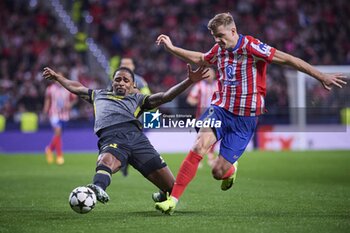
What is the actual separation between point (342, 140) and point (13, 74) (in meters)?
11.6

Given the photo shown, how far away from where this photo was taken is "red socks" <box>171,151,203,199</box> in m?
7.88

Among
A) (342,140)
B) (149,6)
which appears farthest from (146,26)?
A: (342,140)

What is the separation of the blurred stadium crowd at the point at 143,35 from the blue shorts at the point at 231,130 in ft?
48.8

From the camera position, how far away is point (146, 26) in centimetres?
2728

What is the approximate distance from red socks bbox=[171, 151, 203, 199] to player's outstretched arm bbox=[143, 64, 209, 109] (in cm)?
72

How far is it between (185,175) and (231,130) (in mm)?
825

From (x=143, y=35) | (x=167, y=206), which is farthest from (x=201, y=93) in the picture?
(x=143, y=35)

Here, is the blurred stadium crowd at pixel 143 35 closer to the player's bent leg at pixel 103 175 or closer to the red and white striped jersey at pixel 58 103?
the red and white striped jersey at pixel 58 103

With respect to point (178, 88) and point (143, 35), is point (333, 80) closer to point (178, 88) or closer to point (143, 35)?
point (178, 88)

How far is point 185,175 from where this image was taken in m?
7.91

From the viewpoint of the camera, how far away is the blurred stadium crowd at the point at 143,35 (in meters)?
24.2

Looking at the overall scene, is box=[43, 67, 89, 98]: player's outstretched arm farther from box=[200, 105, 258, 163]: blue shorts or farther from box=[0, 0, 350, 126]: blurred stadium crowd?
box=[0, 0, 350, 126]: blurred stadium crowd

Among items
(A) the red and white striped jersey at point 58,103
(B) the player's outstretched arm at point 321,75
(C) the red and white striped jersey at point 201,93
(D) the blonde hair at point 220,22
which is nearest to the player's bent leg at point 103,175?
(D) the blonde hair at point 220,22

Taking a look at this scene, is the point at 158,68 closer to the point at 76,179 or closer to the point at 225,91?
the point at 76,179
